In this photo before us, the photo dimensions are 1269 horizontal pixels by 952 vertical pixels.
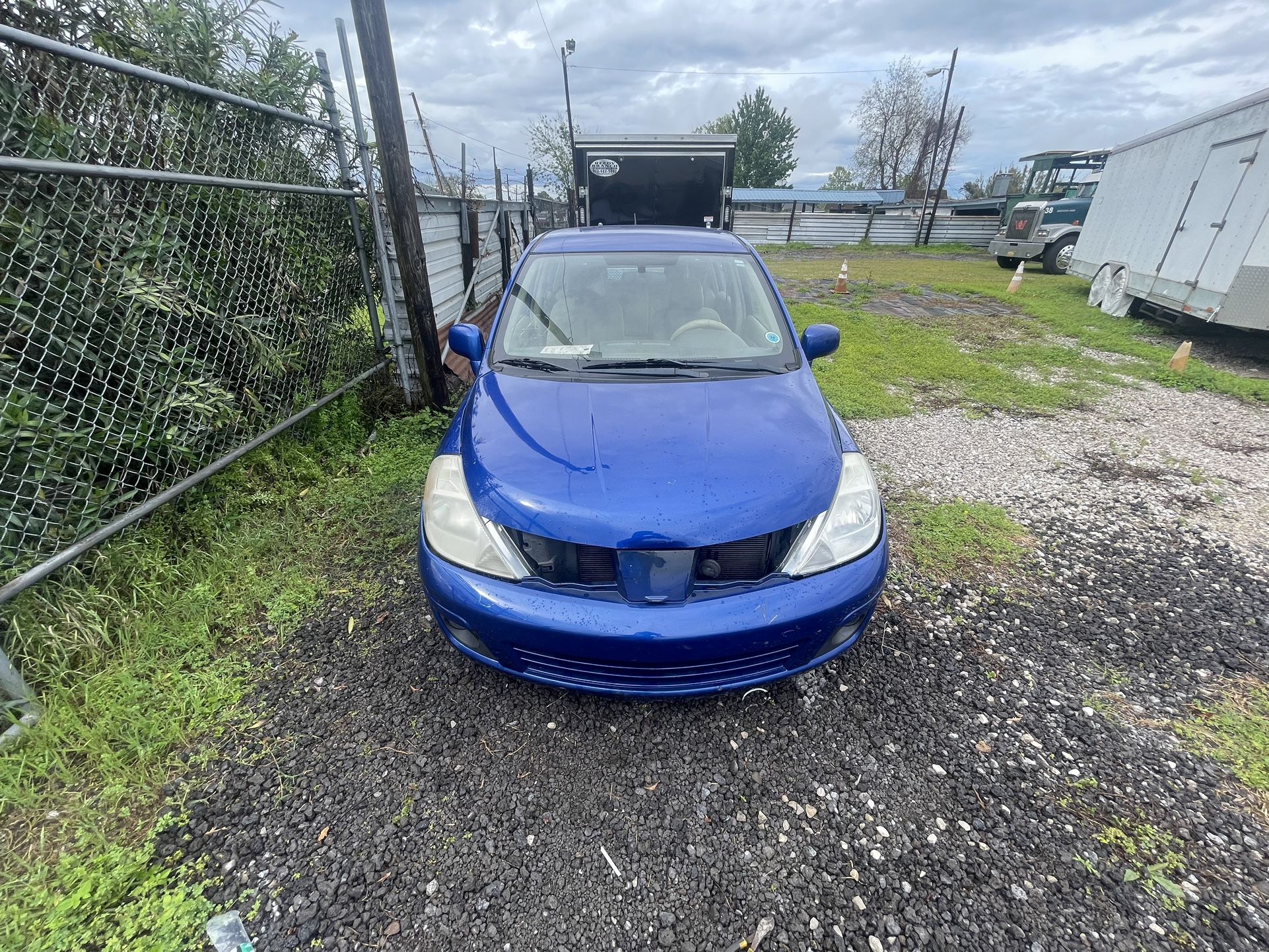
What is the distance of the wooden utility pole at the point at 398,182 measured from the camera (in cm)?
340

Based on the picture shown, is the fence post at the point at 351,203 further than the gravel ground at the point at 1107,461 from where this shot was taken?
Yes

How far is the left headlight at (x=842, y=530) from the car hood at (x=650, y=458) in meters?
0.06

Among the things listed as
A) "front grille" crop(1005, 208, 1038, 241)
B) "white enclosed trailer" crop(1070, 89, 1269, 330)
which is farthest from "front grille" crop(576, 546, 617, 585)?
"front grille" crop(1005, 208, 1038, 241)

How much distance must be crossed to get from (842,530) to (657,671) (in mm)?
788

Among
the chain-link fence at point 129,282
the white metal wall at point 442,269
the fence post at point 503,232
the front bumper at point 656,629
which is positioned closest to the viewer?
the front bumper at point 656,629

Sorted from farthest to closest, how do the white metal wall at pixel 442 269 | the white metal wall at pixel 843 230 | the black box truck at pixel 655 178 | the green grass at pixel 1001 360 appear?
the white metal wall at pixel 843 230
the black box truck at pixel 655 178
the green grass at pixel 1001 360
the white metal wall at pixel 442 269

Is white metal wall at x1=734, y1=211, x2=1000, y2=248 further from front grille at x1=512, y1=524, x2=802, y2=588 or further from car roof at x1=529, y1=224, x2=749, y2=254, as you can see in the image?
front grille at x1=512, y1=524, x2=802, y2=588

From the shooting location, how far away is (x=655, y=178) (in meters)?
9.34

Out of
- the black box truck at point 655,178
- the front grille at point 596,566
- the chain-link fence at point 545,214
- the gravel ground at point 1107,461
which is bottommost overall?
the gravel ground at point 1107,461

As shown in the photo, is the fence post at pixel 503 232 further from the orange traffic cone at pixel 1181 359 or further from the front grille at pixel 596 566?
the orange traffic cone at pixel 1181 359

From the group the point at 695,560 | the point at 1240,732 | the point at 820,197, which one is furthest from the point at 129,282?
the point at 820,197

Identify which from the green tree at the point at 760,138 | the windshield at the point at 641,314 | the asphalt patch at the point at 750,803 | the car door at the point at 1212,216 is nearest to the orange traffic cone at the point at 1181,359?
the car door at the point at 1212,216

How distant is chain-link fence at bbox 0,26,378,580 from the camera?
82.2 inches

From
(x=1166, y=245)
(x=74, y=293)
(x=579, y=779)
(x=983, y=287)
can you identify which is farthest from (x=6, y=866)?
(x=983, y=287)
